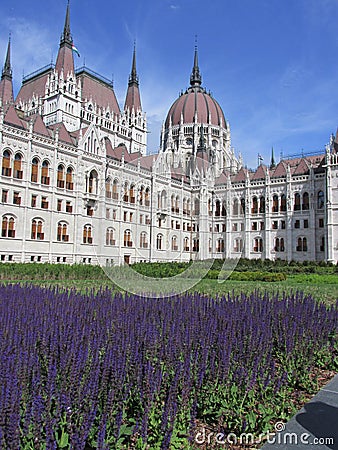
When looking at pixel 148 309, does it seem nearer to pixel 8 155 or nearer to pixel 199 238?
pixel 8 155

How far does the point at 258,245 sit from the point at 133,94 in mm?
40282

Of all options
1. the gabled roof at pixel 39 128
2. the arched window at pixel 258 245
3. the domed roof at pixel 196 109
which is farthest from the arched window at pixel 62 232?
the domed roof at pixel 196 109

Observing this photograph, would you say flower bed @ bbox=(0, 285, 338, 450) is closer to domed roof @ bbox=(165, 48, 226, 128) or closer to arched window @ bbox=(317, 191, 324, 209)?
arched window @ bbox=(317, 191, 324, 209)

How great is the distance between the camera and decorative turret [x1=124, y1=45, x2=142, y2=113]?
76.4m

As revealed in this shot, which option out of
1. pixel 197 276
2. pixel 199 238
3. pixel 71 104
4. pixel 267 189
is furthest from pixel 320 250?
pixel 71 104

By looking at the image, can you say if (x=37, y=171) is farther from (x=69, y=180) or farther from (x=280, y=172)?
(x=280, y=172)

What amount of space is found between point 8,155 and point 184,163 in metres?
45.9

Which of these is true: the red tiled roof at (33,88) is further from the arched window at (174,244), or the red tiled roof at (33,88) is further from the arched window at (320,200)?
the arched window at (320,200)

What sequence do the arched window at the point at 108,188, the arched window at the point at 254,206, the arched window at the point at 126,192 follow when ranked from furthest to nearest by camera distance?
the arched window at the point at 254,206, the arched window at the point at 126,192, the arched window at the point at 108,188

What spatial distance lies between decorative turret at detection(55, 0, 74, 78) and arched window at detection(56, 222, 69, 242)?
27589mm

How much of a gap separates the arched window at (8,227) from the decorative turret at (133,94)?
4378cm

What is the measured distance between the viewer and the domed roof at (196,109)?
286 ft

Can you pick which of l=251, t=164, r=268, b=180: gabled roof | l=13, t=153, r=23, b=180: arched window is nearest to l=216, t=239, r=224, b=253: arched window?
l=251, t=164, r=268, b=180: gabled roof

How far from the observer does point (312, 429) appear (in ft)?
14.3
